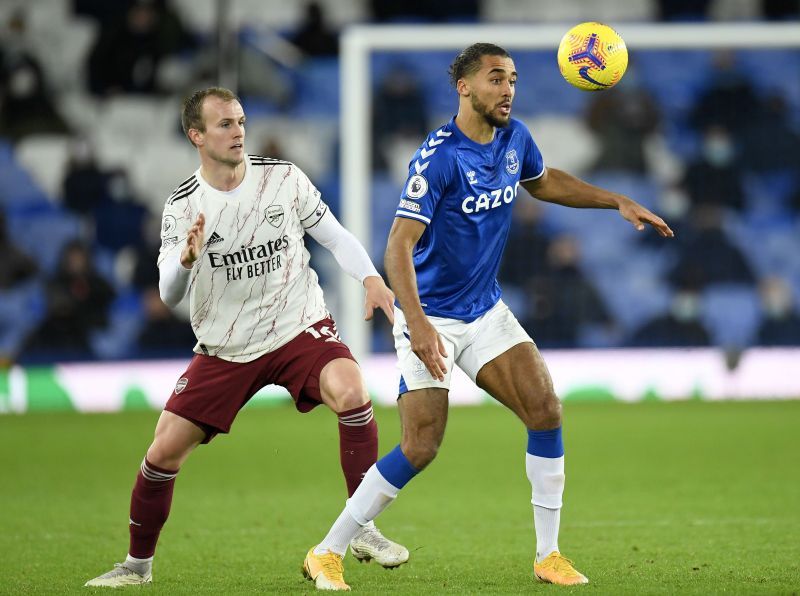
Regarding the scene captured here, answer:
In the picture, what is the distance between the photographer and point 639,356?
15.0 m

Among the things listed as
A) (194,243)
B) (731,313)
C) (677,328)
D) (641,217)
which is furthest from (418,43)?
(194,243)

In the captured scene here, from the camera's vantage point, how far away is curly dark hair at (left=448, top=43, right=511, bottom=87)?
590 cm

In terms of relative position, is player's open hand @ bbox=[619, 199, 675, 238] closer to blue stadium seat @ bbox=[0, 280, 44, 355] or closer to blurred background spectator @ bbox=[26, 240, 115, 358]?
blurred background spectator @ bbox=[26, 240, 115, 358]

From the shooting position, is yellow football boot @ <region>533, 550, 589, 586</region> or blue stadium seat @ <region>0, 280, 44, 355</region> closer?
yellow football boot @ <region>533, 550, 589, 586</region>

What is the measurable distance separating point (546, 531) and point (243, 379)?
1.47 meters

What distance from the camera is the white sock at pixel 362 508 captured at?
5742mm

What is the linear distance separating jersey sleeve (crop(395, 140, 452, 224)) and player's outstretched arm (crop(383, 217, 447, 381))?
1.7 inches

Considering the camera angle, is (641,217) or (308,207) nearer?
(641,217)

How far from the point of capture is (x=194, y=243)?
17.7ft

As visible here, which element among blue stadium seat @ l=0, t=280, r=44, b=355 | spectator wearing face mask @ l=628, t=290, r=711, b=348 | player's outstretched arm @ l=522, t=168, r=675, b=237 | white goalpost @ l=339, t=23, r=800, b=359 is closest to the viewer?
player's outstretched arm @ l=522, t=168, r=675, b=237

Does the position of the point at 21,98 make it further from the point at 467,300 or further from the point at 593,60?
the point at 467,300

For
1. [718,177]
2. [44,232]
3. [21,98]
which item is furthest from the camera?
[21,98]

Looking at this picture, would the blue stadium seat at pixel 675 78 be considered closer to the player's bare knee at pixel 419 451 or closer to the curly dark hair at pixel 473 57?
the curly dark hair at pixel 473 57

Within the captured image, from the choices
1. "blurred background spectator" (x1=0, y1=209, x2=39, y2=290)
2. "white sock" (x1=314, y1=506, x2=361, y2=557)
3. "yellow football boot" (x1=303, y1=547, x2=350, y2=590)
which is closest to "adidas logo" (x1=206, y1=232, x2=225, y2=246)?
"white sock" (x1=314, y1=506, x2=361, y2=557)
